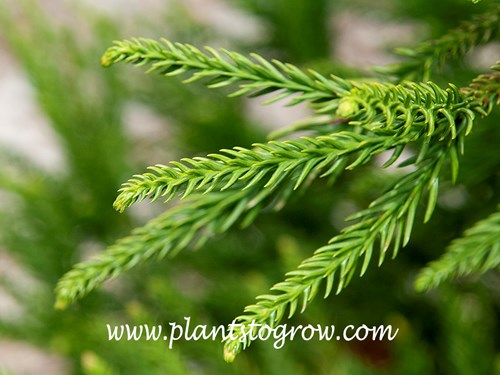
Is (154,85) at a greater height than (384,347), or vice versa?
(154,85)

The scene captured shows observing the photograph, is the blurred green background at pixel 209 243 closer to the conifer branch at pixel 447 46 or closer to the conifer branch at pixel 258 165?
the conifer branch at pixel 447 46

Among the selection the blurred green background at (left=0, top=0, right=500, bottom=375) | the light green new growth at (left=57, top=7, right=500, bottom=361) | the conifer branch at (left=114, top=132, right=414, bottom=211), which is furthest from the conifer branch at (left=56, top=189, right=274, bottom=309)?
the blurred green background at (left=0, top=0, right=500, bottom=375)

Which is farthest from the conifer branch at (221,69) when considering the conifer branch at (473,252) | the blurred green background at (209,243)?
the blurred green background at (209,243)

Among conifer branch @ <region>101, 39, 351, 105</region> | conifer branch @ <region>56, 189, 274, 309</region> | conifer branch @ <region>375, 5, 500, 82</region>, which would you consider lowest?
conifer branch @ <region>56, 189, 274, 309</region>

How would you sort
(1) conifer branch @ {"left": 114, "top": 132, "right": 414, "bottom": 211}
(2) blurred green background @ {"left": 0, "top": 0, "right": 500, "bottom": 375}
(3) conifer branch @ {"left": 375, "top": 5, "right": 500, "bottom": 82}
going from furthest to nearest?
(2) blurred green background @ {"left": 0, "top": 0, "right": 500, "bottom": 375}, (3) conifer branch @ {"left": 375, "top": 5, "right": 500, "bottom": 82}, (1) conifer branch @ {"left": 114, "top": 132, "right": 414, "bottom": 211}

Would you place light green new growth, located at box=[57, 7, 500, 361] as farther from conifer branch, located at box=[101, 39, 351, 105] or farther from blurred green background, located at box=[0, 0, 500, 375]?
blurred green background, located at box=[0, 0, 500, 375]

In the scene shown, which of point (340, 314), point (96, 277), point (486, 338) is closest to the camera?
point (96, 277)

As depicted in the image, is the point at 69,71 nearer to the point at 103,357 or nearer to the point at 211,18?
the point at 103,357

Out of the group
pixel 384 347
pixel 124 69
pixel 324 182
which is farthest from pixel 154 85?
pixel 384 347
